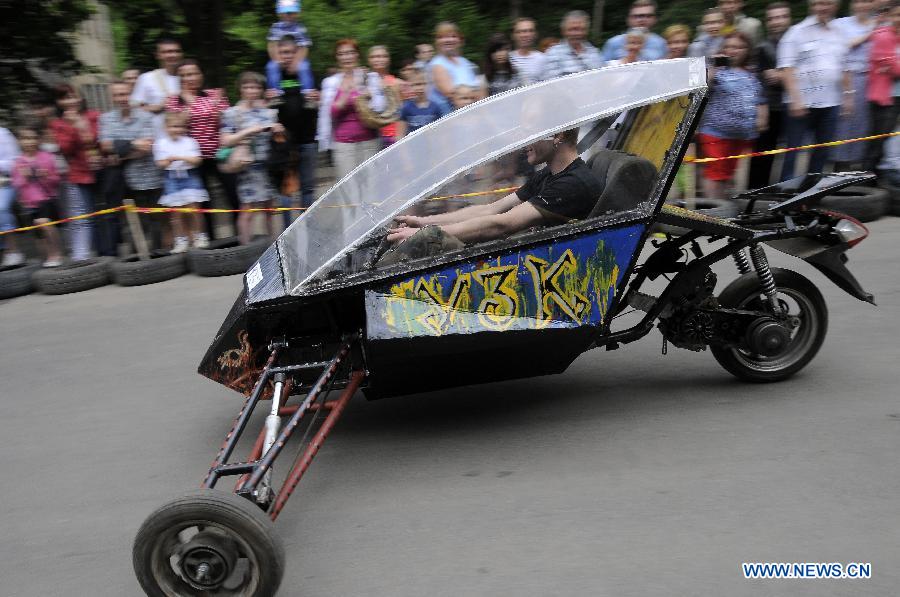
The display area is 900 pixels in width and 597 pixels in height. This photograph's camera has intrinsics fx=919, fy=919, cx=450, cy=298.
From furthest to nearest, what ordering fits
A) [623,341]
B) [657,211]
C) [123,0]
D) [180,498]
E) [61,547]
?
[123,0]
[623,341]
[657,211]
[61,547]
[180,498]

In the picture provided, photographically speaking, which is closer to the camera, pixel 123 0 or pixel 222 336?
pixel 222 336

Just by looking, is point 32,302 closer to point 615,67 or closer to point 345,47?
point 345,47

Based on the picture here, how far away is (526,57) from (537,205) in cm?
452

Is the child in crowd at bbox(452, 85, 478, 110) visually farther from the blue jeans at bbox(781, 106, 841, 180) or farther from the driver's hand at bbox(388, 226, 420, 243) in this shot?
the driver's hand at bbox(388, 226, 420, 243)

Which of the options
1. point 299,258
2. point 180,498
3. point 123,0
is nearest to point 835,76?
point 299,258

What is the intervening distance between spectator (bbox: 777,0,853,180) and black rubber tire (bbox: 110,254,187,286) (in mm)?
5697

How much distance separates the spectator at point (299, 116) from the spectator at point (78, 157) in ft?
5.76

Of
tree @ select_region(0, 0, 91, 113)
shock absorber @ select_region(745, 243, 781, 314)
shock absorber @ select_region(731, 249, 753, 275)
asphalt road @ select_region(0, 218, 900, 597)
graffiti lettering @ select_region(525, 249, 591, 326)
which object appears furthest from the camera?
tree @ select_region(0, 0, 91, 113)

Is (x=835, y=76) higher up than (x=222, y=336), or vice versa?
(x=835, y=76)

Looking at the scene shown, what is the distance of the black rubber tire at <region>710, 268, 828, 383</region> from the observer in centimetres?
477

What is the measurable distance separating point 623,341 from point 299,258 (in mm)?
1702

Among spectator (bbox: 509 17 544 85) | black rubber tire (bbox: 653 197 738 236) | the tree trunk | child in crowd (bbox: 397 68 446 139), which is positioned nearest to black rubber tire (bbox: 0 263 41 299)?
child in crowd (bbox: 397 68 446 139)

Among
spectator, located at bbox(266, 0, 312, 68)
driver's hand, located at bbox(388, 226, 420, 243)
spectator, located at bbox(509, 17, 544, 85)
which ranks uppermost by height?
spectator, located at bbox(266, 0, 312, 68)

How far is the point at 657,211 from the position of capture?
4.39m
